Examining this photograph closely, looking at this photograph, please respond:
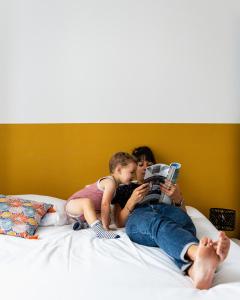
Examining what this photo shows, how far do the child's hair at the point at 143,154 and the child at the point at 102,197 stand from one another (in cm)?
44

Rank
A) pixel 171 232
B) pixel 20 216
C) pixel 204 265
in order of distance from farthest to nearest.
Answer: pixel 20 216 → pixel 171 232 → pixel 204 265

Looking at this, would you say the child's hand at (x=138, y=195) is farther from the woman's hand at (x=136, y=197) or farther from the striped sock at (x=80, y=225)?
the striped sock at (x=80, y=225)

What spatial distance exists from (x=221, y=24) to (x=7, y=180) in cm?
182

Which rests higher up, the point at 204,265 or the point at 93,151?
the point at 93,151

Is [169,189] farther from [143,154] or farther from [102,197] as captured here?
[143,154]

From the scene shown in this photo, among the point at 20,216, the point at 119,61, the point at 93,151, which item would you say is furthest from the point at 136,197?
the point at 119,61

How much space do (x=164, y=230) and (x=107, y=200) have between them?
472 millimetres

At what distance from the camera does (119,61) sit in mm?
2287

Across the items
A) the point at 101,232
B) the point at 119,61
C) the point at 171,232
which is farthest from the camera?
the point at 119,61

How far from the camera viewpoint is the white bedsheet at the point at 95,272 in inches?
37.4

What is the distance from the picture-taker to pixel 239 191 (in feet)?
7.68

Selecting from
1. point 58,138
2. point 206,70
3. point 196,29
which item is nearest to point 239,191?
point 206,70

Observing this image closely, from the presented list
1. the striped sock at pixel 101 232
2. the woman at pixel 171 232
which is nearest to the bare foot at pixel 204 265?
the woman at pixel 171 232

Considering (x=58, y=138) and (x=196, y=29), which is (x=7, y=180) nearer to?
(x=58, y=138)
